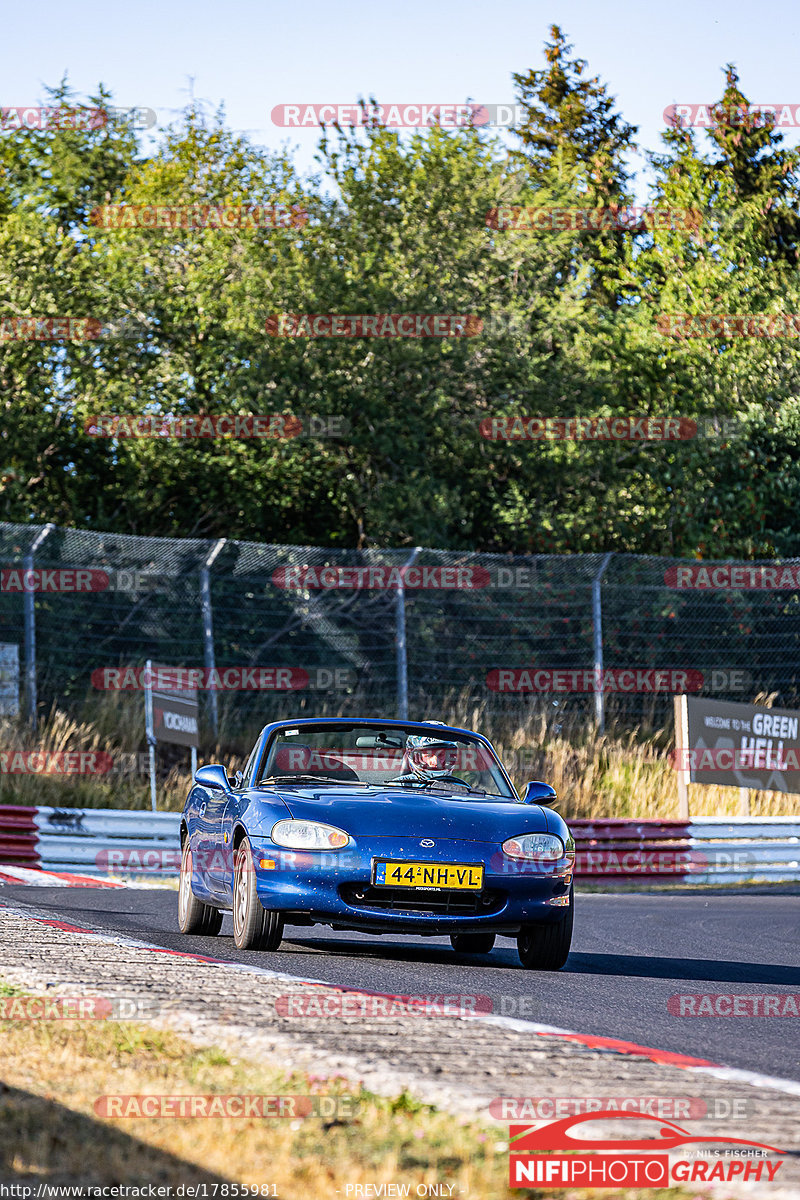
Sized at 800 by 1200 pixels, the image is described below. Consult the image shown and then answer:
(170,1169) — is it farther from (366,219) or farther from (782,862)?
(366,219)

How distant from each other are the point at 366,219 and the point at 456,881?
23178 millimetres

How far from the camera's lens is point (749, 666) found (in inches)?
939

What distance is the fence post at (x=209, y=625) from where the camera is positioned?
67.4 ft

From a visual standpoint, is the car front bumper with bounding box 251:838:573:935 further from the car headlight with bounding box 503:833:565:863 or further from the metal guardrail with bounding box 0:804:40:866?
the metal guardrail with bounding box 0:804:40:866

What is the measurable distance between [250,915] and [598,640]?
1332 centimetres

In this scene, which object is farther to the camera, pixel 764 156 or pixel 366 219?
pixel 764 156

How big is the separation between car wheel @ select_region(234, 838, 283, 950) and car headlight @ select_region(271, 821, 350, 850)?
24 cm

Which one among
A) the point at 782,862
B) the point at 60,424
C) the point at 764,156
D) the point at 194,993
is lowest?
the point at 782,862

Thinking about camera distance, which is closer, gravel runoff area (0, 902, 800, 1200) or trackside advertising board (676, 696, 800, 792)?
gravel runoff area (0, 902, 800, 1200)

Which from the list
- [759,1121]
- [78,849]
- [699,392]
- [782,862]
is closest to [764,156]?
[699,392]

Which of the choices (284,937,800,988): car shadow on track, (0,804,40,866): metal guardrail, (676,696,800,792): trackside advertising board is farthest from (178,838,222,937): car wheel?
(676,696,800,792): trackside advertising board

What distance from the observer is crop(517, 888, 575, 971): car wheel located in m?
8.55

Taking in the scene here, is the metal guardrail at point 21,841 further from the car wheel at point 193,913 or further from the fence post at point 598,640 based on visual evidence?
the fence post at point 598,640

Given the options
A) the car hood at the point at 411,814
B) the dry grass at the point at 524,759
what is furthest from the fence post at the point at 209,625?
the car hood at the point at 411,814
